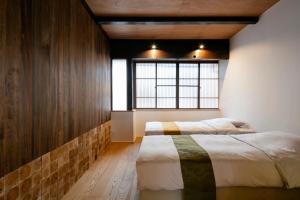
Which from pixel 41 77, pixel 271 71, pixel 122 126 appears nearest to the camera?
pixel 41 77

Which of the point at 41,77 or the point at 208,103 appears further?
the point at 208,103

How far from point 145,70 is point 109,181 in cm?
372

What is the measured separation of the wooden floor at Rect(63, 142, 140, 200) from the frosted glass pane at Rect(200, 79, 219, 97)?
9.54 ft

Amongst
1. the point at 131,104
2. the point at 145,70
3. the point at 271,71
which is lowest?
the point at 131,104

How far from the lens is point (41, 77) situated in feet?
6.42

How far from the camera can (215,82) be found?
625 cm

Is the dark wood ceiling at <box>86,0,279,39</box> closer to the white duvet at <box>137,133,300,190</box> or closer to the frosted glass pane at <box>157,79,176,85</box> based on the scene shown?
the frosted glass pane at <box>157,79,176,85</box>

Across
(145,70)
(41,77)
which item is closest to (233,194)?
(41,77)

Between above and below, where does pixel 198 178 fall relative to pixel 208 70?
below

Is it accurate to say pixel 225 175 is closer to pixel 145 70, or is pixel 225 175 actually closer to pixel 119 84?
pixel 119 84

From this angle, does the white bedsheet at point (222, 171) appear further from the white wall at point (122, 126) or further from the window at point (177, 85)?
the window at point (177, 85)

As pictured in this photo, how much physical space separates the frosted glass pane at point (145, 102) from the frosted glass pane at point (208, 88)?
54.1 inches

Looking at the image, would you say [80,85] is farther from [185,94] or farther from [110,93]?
[185,94]

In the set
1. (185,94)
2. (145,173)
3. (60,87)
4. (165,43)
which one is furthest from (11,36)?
(185,94)
